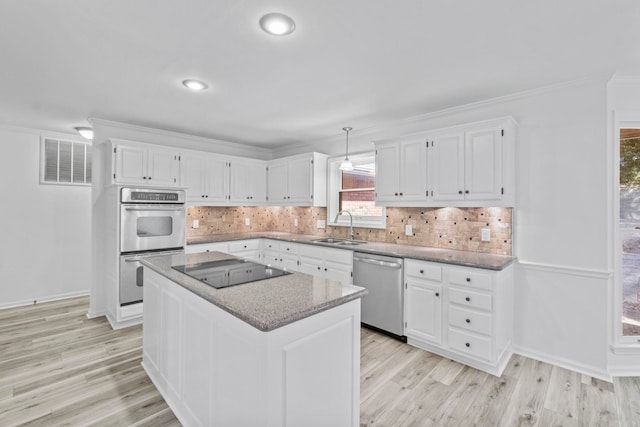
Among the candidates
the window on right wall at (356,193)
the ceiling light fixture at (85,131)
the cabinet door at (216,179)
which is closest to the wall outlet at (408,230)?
the window on right wall at (356,193)

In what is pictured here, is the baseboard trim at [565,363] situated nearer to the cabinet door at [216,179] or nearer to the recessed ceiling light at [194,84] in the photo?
the recessed ceiling light at [194,84]

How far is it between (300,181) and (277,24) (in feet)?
10.1

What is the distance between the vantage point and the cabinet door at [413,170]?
336 cm

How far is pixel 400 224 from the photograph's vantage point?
3.98 metres

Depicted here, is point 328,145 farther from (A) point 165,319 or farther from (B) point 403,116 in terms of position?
(A) point 165,319

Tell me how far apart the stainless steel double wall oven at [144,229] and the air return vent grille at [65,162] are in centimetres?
190

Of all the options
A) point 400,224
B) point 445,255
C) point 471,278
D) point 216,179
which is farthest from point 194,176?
point 471,278

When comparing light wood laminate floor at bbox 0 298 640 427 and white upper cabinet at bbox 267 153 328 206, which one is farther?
white upper cabinet at bbox 267 153 328 206

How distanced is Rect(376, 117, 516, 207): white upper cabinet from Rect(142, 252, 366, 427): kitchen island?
1.94m

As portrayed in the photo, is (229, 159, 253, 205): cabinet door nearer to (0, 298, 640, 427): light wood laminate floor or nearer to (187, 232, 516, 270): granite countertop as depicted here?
(187, 232, 516, 270): granite countertop

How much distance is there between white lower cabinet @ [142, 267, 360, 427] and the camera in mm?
1314

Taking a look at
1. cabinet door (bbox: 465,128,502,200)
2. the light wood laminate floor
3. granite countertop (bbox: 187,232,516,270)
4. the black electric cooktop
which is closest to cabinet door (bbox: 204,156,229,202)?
granite countertop (bbox: 187,232,516,270)

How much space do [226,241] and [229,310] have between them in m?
3.24

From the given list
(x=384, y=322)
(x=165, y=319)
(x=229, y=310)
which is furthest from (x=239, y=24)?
(x=384, y=322)
